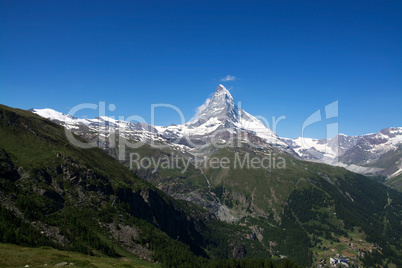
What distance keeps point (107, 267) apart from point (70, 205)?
264 ft


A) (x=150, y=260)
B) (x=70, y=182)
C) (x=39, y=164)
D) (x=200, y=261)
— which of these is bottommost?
(x=200, y=261)

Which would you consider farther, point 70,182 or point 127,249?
point 70,182

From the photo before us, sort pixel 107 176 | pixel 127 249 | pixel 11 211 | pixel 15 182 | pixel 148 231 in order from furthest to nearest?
pixel 107 176 < pixel 148 231 < pixel 127 249 < pixel 15 182 < pixel 11 211

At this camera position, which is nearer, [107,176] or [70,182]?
[70,182]

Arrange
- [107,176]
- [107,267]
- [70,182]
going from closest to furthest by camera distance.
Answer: [107,267]
[70,182]
[107,176]

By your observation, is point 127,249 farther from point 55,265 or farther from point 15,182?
point 55,265

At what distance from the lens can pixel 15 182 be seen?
5340 inches

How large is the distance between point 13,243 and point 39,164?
73.4 m

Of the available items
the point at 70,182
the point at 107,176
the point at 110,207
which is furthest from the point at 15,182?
the point at 107,176

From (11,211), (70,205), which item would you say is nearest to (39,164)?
(70,205)

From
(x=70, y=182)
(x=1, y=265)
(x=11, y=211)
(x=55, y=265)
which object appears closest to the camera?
(x=1, y=265)

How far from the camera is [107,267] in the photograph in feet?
264

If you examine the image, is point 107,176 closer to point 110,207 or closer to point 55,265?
point 110,207

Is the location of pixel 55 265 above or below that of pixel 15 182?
below
